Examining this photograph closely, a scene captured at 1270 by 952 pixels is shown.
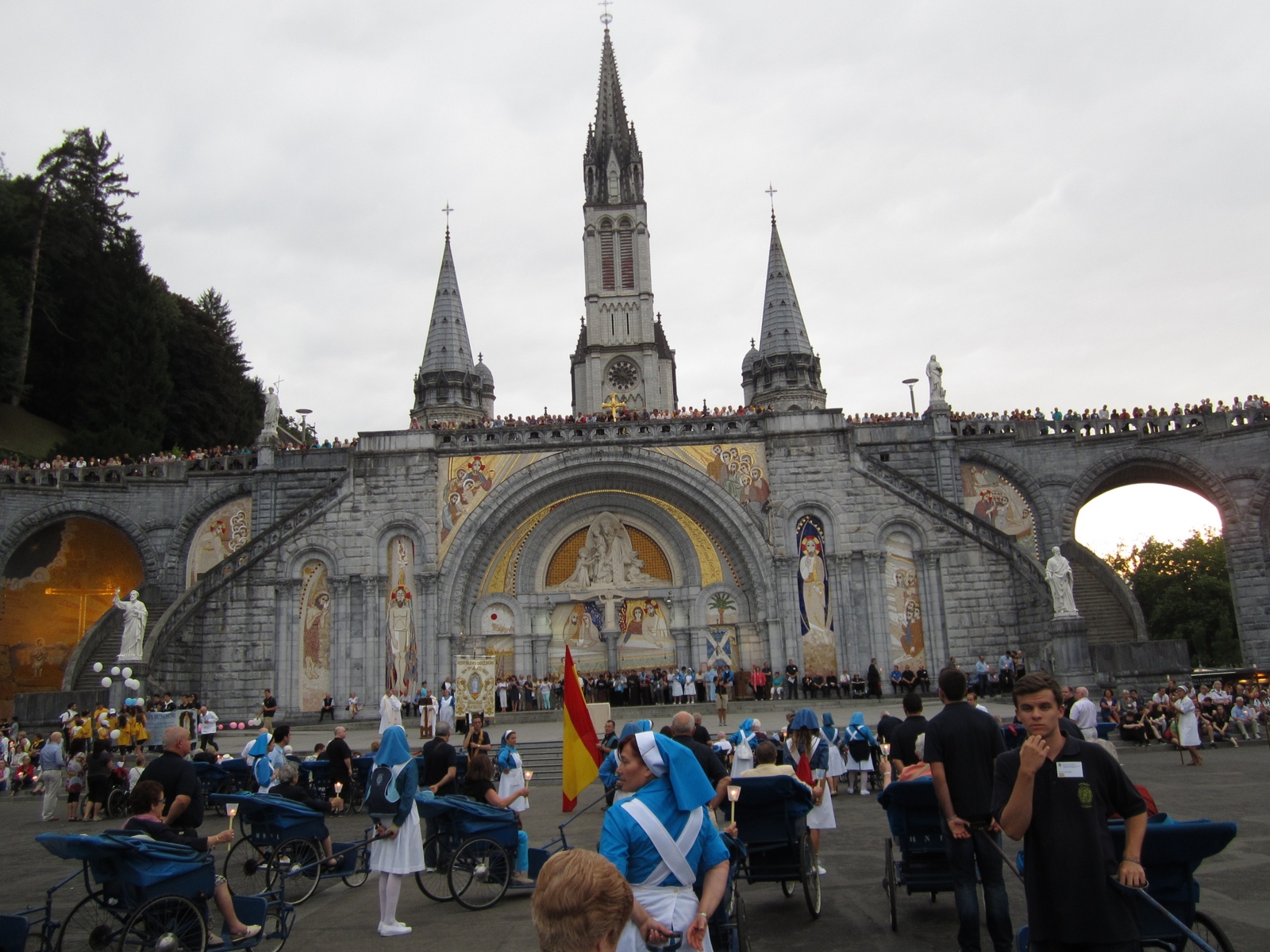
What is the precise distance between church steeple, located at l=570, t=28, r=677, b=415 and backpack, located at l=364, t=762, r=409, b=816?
53.3 m

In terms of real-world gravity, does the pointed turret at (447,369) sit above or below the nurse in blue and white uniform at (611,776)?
above

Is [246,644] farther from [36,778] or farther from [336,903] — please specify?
[336,903]

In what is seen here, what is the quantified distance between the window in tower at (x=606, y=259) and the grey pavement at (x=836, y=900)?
174ft

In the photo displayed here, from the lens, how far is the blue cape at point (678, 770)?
15.1ft

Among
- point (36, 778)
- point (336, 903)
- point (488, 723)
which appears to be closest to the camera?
point (336, 903)

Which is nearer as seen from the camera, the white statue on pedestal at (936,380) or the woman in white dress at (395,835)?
the woman in white dress at (395,835)

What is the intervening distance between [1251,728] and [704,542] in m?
15.3

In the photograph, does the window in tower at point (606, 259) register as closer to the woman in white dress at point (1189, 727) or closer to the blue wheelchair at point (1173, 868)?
the woman in white dress at point (1189, 727)

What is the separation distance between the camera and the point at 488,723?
26.2 meters

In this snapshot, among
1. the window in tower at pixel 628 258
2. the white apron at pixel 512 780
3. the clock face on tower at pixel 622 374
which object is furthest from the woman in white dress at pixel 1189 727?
the window in tower at pixel 628 258

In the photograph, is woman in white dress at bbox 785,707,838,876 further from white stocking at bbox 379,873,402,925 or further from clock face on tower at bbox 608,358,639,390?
clock face on tower at bbox 608,358,639,390

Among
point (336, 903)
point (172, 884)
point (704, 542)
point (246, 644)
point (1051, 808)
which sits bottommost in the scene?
point (336, 903)

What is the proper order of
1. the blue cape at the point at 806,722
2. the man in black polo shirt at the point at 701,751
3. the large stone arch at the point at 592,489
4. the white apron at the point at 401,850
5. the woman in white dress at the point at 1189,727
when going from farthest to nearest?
the large stone arch at the point at 592,489 → the woman in white dress at the point at 1189,727 → the blue cape at the point at 806,722 → the white apron at the point at 401,850 → the man in black polo shirt at the point at 701,751

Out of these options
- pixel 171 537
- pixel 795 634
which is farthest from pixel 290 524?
pixel 795 634
